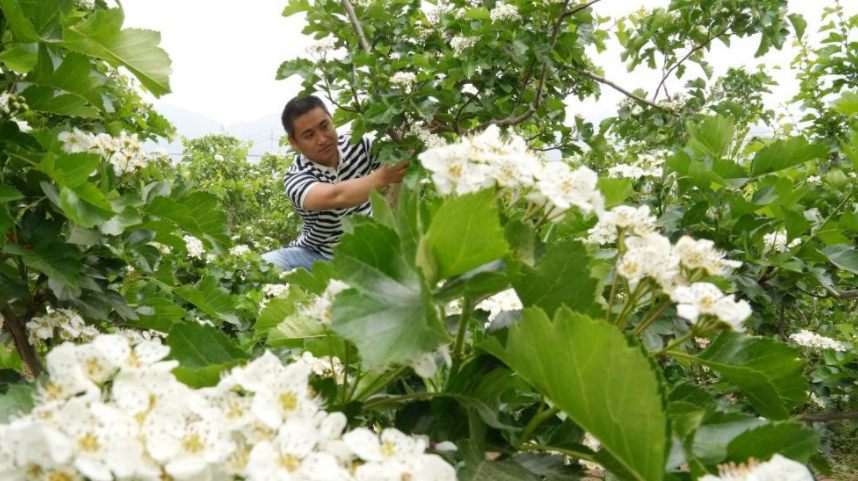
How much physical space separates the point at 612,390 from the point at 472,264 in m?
0.16

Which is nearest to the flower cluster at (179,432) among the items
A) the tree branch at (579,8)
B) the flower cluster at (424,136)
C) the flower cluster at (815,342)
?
the flower cluster at (424,136)

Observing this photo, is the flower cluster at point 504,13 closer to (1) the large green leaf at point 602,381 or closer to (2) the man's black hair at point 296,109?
(2) the man's black hair at point 296,109

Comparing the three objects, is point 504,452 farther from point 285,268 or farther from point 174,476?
point 285,268

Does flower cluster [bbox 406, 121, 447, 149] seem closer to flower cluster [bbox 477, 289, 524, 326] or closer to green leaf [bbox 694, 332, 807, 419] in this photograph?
flower cluster [bbox 477, 289, 524, 326]

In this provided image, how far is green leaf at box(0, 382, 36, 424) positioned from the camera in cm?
51

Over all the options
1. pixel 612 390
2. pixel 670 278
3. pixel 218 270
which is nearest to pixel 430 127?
pixel 218 270

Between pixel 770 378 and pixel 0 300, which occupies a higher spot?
pixel 770 378

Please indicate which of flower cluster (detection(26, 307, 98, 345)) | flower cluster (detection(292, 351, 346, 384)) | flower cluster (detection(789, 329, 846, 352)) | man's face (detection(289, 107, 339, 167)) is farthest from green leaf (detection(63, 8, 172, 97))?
flower cluster (detection(789, 329, 846, 352))

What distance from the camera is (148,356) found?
0.52 m

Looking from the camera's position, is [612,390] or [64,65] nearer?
[612,390]

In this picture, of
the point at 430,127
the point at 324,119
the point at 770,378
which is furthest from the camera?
the point at 324,119

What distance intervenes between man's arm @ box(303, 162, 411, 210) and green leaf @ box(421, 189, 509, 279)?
5.79ft

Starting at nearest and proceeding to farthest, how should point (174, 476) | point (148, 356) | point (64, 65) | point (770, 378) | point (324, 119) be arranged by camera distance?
point (174, 476) < point (148, 356) < point (770, 378) < point (64, 65) < point (324, 119)

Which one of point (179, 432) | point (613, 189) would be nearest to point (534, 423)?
point (179, 432)
